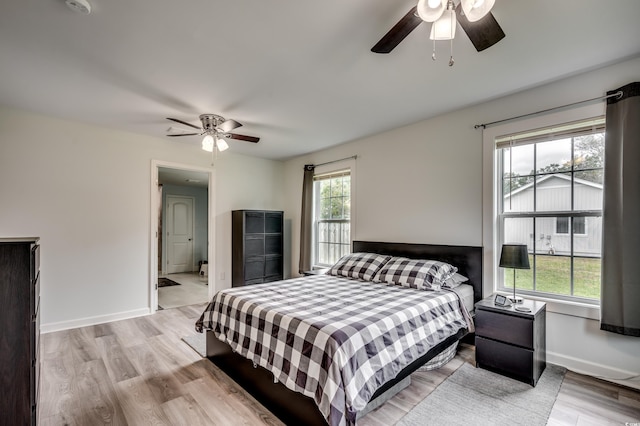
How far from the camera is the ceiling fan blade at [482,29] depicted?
4.94 feet

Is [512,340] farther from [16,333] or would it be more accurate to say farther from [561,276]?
[16,333]

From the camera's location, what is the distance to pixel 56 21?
1.83 metres

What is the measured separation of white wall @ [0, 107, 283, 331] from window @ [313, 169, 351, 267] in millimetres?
2285

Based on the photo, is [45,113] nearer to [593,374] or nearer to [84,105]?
[84,105]

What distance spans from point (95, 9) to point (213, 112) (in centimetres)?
157

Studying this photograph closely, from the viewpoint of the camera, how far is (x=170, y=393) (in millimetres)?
2201

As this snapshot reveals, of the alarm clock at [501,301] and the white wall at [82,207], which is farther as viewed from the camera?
the white wall at [82,207]

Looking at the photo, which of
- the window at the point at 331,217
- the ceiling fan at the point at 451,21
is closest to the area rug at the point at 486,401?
the ceiling fan at the point at 451,21

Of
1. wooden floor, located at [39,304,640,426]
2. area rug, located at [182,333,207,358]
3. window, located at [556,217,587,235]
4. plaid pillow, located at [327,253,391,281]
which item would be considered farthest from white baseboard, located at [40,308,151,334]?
window, located at [556,217,587,235]

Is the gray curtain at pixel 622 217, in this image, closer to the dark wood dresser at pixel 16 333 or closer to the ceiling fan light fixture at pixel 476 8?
the ceiling fan light fixture at pixel 476 8

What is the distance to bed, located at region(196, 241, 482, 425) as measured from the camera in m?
1.64

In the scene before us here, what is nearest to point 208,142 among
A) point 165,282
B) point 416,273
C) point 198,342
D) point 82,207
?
point 82,207

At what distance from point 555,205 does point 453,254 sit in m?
1.04

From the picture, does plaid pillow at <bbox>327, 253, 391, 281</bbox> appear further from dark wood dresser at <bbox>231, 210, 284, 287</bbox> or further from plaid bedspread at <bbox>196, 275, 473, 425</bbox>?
dark wood dresser at <bbox>231, 210, 284, 287</bbox>
